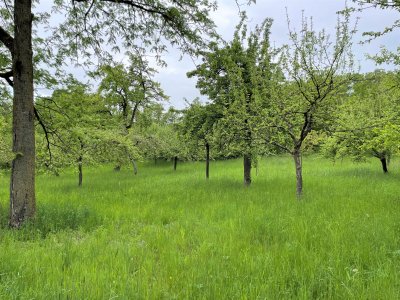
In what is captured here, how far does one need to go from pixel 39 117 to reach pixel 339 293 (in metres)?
8.71

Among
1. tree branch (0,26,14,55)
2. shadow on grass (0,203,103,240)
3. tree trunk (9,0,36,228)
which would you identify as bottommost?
shadow on grass (0,203,103,240)

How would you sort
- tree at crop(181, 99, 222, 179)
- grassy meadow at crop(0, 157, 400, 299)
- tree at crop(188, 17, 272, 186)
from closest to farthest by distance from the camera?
grassy meadow at crop(0, 157, 400, 299) → tree at crop(188, 17, 272, 186) → tree at crop(181, 99, 222, 179)

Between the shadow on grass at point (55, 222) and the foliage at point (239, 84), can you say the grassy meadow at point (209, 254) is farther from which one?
the foliage at point (239, 84)

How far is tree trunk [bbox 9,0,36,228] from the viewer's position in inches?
269

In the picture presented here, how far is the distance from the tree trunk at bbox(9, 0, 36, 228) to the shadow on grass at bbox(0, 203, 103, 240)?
1.12 ft

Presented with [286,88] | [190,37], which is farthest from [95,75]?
[286,88]

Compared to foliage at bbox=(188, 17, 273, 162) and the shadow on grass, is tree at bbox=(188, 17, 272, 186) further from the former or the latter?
the shadow on grass

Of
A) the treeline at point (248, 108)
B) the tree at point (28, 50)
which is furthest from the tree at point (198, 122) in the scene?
the tree at point (28, 50)

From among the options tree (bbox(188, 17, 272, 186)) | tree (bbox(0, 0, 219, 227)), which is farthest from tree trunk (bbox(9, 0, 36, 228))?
tree (bbox(188, 17, 272, 186))

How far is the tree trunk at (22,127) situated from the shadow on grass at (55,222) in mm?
342

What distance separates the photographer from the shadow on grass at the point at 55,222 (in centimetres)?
634

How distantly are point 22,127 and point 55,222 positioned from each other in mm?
2447

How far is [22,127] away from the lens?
691 centimetres

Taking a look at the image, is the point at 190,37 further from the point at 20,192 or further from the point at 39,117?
the point at 20,192
